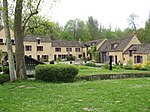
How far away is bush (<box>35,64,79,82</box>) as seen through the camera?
2100 cm

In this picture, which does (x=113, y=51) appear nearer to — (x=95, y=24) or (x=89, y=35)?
(x=89, y=35)

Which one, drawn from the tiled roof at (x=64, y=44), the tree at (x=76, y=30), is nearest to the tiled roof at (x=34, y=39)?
the tiled roof at (x=64, y=44)

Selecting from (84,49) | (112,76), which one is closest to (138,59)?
(112,76)

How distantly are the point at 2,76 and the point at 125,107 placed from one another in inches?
560

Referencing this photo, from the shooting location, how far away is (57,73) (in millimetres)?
20969

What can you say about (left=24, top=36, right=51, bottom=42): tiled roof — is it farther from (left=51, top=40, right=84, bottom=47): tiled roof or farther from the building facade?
(left=51, top=40, right=84, bottom=47): tiled roof

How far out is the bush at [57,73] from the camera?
2100 centimetres

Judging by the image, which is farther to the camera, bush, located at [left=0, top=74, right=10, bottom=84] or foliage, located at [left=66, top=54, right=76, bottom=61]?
foliage, located at [left=66, top=54, right=76, bottom=61]

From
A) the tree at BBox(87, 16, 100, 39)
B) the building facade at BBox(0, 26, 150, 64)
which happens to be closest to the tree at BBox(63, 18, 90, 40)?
the tree at BBox(87, 16, 100, 39)

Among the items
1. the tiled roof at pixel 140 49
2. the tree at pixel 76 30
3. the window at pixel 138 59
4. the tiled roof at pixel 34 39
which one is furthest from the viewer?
the tree at pixel 76 30

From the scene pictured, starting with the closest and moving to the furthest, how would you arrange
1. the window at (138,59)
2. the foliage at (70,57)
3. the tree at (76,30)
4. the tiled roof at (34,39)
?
the window at (138,59), the tiled roof at (34,39), the foliage at (70,57), the tree at (76,30)

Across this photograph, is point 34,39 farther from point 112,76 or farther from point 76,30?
point 112,76

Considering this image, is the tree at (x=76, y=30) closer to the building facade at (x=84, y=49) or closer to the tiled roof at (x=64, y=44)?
the tiled roof at (x=64, y=44)

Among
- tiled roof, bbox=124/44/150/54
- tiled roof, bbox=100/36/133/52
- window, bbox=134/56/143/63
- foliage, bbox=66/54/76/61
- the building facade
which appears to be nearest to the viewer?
tiled roof, bbox=124/44/150/54
